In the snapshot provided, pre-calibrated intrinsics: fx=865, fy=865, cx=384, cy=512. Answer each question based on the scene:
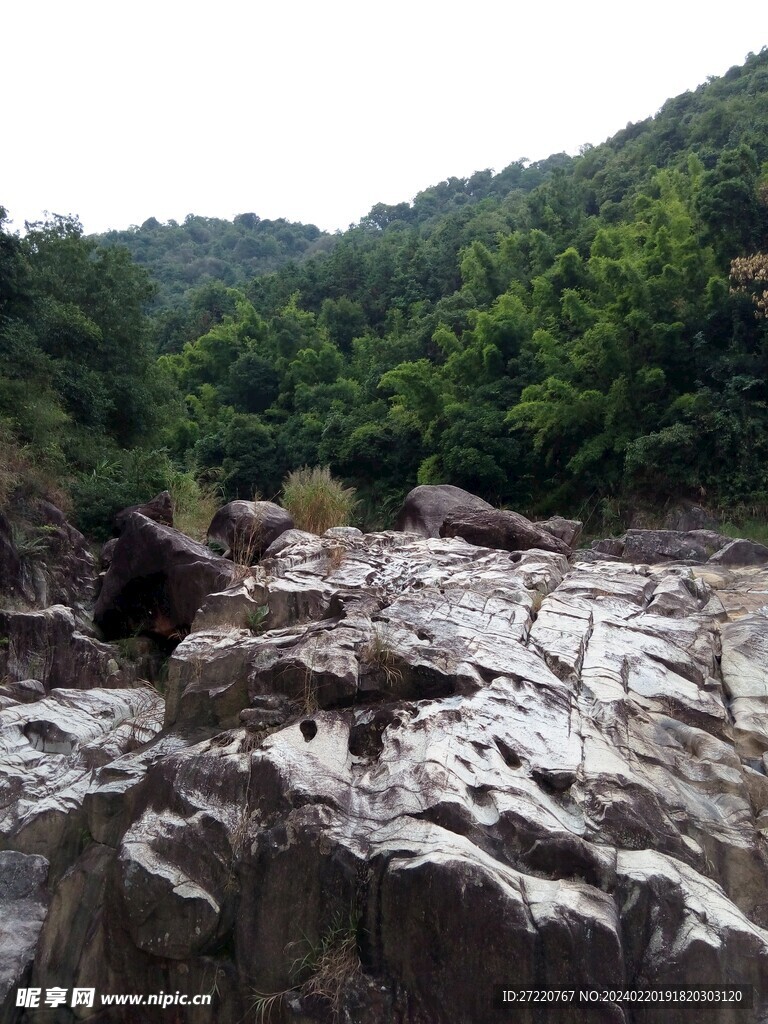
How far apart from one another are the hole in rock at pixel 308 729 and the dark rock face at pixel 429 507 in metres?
5.88

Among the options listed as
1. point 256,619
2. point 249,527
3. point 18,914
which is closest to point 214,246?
point 249,527

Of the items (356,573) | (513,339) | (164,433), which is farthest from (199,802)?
(513,339)

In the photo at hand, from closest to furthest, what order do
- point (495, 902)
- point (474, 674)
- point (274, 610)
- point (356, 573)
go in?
point (495, 902)
point (474, 674)
point (274, 610)
point (356, 573)

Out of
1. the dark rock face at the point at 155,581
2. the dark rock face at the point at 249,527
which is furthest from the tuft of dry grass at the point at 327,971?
the dark rock face at the point at 249,527

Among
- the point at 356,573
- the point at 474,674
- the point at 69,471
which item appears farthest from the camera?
the point at 69,471

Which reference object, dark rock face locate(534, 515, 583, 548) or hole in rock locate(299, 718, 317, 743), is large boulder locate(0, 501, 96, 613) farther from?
hole in rock locate(299, 718, 317, 743)

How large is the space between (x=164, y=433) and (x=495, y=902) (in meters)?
16.8

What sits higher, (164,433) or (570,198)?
(570,198)

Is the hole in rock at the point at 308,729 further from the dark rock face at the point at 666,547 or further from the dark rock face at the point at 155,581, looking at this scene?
the dark rock face at the point at 666,547

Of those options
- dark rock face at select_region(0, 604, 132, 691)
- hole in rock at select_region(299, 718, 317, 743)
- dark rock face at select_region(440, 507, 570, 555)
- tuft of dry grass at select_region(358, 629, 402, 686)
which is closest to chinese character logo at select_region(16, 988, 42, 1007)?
hole in rock at select_region(299, 718, 317, 743)

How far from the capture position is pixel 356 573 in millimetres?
6332

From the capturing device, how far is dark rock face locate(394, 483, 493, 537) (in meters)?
10.1

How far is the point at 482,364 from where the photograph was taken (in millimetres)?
21422

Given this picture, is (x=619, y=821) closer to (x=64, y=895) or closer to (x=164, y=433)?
(x=64, y=895)
